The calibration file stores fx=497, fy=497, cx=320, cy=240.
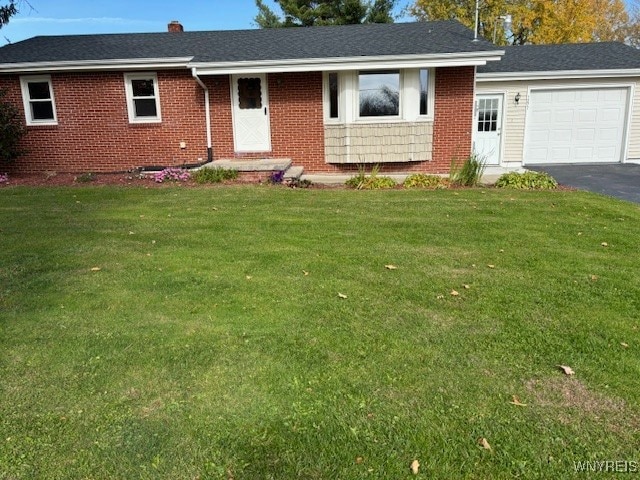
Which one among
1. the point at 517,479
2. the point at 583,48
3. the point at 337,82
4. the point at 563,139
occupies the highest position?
the point at 583,48

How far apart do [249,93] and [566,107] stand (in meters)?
9.14

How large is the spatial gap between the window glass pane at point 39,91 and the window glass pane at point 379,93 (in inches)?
319

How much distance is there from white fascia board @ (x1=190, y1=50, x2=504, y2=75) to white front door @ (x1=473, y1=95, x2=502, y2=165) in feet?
11.2

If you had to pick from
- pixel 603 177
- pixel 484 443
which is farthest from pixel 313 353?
pixel 603 177

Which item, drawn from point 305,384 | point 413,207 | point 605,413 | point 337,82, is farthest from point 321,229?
point 337,82

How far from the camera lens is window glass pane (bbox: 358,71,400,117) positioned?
Result: 1205 centimetres

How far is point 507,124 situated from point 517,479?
45.6ft

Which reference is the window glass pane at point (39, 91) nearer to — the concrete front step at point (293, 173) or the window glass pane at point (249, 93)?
the window glass pane at point (249, 93)

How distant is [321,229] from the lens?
22.1 feet

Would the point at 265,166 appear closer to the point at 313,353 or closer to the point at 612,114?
the point at 313,353

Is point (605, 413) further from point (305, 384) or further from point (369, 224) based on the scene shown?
point (369, 224)

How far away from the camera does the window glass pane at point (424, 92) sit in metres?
12.0

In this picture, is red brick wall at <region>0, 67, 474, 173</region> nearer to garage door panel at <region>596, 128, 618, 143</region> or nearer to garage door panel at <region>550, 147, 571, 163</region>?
garage door panel at <region>550, 147, 571, 163</region>

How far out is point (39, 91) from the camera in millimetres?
12898
